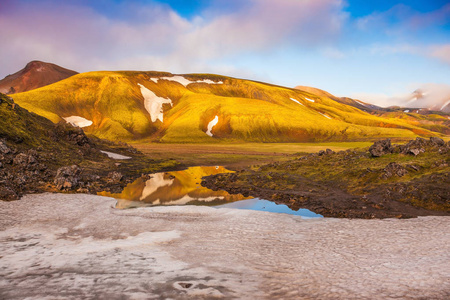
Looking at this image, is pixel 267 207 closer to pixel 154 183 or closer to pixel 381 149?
pixel 154 183

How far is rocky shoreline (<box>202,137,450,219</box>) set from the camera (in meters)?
24.9

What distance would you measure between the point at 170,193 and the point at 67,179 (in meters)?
12.7

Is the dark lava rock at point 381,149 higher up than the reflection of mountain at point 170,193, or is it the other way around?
the dark lava rock at point 381,149

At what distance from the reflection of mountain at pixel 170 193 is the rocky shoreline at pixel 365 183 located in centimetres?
262

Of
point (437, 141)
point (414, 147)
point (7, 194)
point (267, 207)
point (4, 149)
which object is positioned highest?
point (437, 141)

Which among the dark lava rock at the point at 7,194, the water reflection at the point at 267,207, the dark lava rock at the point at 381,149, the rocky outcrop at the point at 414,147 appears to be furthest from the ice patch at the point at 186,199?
the rocky outcrop at the point at 414,147

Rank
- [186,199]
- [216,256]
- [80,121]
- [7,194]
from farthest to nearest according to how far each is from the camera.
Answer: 1. [80,121]
2. [186,199]
3. [7,194]
4. [216,256]

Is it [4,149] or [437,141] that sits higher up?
[437,141]

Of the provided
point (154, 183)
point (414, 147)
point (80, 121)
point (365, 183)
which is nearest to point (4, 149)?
point (154, 183)

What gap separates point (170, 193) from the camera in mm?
37000

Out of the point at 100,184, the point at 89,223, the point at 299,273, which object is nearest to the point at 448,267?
the point at 299,273

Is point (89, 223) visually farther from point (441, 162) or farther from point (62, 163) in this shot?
point (441, 162)

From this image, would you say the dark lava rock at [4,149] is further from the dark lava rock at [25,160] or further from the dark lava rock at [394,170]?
the dark lava rock at [394,170]

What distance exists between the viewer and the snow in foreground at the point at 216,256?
11.3 m
